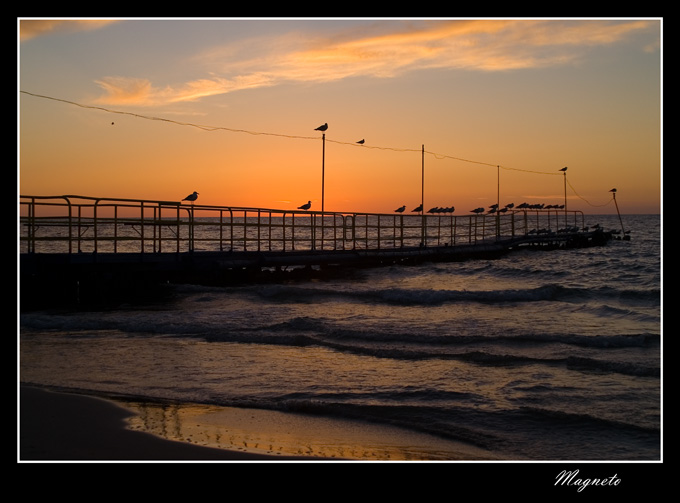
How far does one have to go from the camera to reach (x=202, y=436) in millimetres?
6973

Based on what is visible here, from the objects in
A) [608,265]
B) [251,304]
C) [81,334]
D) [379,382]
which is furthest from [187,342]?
[608,265]

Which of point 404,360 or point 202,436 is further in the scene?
point 404,360

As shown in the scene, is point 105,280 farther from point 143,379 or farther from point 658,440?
point 658,440

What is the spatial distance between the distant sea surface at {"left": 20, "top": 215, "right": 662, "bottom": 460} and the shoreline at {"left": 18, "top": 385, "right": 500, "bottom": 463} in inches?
13.1

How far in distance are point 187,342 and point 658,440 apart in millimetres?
8271

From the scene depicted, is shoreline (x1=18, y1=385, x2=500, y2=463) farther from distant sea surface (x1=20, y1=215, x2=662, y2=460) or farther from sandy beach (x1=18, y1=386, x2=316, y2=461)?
distant sea surface (x1=20, y1=215, x2=662, y2=460)

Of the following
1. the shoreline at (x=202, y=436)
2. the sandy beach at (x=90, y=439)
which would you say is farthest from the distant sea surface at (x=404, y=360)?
the sandy beach at (x=90, y=439)

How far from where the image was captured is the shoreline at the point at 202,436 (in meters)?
6.48

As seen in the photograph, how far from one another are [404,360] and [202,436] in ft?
15.7

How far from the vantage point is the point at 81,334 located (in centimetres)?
1341

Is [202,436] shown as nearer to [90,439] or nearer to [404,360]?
[90,439]

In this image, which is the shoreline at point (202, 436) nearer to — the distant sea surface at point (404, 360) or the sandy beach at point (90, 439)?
the sandy beach at point (90, 439)

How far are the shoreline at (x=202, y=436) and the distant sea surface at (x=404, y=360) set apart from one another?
332 millimetres

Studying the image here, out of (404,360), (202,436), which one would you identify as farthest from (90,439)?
(404,360)
